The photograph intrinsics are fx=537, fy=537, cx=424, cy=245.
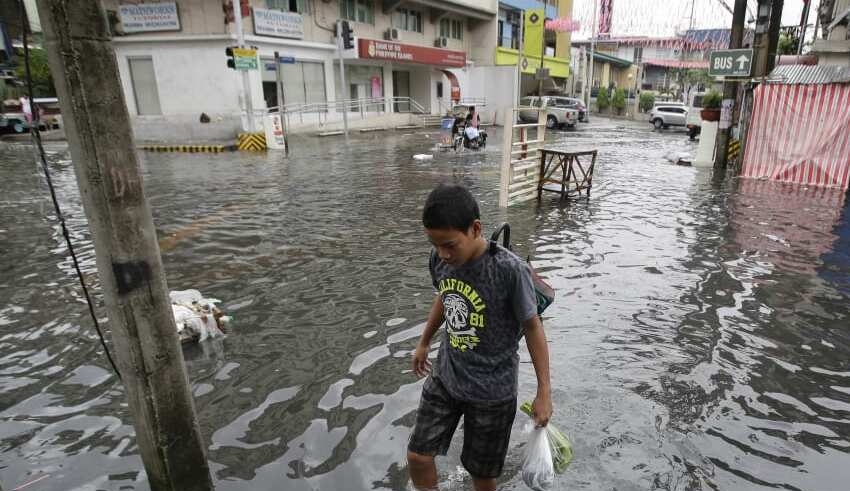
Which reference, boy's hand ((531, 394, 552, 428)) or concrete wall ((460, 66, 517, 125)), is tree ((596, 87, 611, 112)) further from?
boy's hand ((531, 394, 552, 428))

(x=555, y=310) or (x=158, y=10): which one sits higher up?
(x=158, y=10)

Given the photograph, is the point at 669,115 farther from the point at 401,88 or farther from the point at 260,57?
the point at 260,57

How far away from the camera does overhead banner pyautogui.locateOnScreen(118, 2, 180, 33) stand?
23250 mm

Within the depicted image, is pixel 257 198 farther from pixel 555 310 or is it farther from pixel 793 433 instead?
pixel 793 433

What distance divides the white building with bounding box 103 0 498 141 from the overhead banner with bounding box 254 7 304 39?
0.04 metres

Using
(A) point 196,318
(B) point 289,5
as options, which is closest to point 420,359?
(A) point 196,318

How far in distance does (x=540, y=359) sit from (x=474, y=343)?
0.94 feet

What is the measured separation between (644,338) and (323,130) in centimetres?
2421

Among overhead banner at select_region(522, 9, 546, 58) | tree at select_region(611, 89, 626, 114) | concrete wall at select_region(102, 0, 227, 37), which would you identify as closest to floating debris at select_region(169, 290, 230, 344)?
concrete wall at select_region(102, 0, 227, 37)

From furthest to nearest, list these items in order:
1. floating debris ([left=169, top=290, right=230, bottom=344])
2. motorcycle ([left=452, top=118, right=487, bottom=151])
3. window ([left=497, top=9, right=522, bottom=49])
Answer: window ([left=497, top=9, right=522, bottom=49]), motorcycle ([left=452, top=118, right=487, bottom=151]), floating debris ([left=169, top=290, right=230, bottom=344])

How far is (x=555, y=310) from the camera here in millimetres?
5234

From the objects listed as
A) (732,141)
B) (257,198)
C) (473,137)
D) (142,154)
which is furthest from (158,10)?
(732,141)

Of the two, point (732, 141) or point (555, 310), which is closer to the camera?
point (555, 310)

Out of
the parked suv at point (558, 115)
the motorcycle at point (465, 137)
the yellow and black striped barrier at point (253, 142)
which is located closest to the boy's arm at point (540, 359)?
the motorcycle at point (465, 137)
